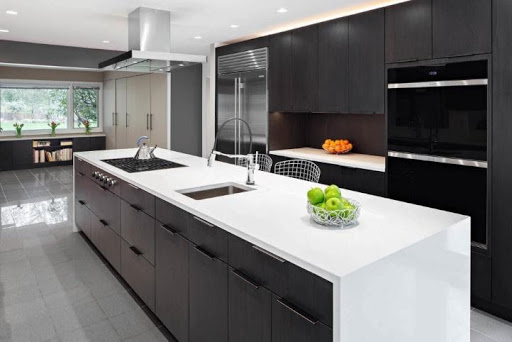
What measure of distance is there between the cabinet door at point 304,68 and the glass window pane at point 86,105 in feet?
23.7

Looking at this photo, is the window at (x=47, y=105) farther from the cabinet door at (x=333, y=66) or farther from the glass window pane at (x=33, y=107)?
the cabinet door at (x=333, y=66)

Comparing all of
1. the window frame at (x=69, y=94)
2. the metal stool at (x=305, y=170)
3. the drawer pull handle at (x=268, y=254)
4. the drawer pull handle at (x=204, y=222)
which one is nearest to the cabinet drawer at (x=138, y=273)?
the drawer pull handle at (x=204, y=222)

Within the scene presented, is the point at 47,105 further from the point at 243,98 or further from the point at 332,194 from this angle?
the point at 332,194

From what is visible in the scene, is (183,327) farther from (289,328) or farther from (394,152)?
(394,152)

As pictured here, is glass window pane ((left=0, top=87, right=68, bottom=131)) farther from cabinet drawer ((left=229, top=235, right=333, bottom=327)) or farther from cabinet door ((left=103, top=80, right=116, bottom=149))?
cabinet drawer ((left=229, top=235, right=333, bottom=327))

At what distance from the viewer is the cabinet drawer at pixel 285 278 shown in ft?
4.34

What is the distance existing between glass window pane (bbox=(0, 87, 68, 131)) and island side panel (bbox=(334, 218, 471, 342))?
10.0 meters

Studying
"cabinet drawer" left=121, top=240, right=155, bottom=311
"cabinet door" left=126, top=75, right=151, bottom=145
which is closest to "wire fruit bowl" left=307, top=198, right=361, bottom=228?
"cabinet drawer" left=121, top=240, right=155, bottom=311

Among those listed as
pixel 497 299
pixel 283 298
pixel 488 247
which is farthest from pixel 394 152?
pixel 283 298

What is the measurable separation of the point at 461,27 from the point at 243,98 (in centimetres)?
310

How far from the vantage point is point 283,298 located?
151 cm

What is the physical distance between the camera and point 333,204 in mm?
1742

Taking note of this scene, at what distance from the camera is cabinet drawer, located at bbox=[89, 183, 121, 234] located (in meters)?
3.23

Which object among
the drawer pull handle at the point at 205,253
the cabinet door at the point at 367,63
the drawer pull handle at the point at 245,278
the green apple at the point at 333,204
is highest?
the cabinet door at the point at 367,63
